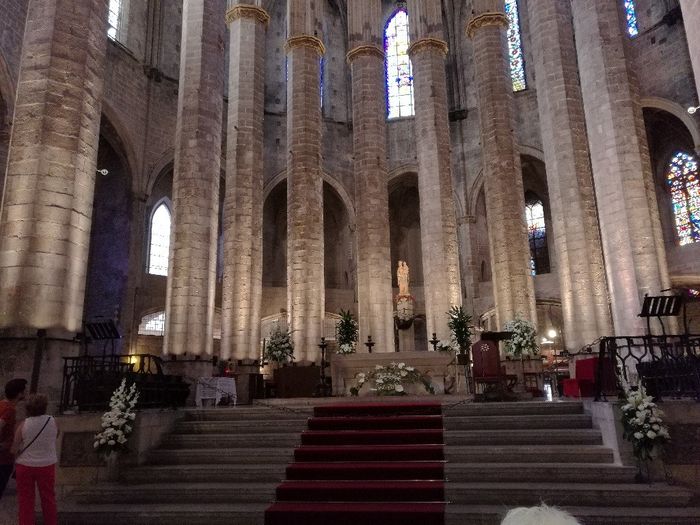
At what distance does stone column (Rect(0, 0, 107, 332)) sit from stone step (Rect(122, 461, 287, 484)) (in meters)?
2.68

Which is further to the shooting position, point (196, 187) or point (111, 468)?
point (196, 187)

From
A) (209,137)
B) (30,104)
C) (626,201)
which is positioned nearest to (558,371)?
(626,201)

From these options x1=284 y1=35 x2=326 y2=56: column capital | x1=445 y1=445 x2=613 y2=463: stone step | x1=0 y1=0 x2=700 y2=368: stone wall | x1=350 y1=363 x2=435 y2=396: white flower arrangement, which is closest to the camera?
x1=445 y1=445 x2=613 y2=463: stone step

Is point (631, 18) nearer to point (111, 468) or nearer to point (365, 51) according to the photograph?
point (365, 51)

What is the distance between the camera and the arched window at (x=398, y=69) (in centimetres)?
2894

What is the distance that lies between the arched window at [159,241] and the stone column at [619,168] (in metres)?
17.5

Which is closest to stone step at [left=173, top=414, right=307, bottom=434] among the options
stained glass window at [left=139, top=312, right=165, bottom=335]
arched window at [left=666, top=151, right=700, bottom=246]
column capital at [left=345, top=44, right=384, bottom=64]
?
stained glass window at [left=139, top=312, right=165, bottom=335]

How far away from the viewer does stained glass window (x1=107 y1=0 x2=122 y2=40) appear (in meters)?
22.5

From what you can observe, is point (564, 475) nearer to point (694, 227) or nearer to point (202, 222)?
point (202, 222)

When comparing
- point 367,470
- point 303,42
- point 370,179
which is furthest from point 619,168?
point 303,42

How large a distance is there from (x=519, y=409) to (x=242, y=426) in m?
4.09

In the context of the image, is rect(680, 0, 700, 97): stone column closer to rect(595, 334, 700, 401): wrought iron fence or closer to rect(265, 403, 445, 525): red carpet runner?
rect(595, 334, 700, 401): wrought iron fence

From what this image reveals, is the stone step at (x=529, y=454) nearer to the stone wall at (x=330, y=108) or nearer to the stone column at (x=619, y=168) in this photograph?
the stone column at (x=619, y=168)

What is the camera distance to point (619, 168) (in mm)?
12945
